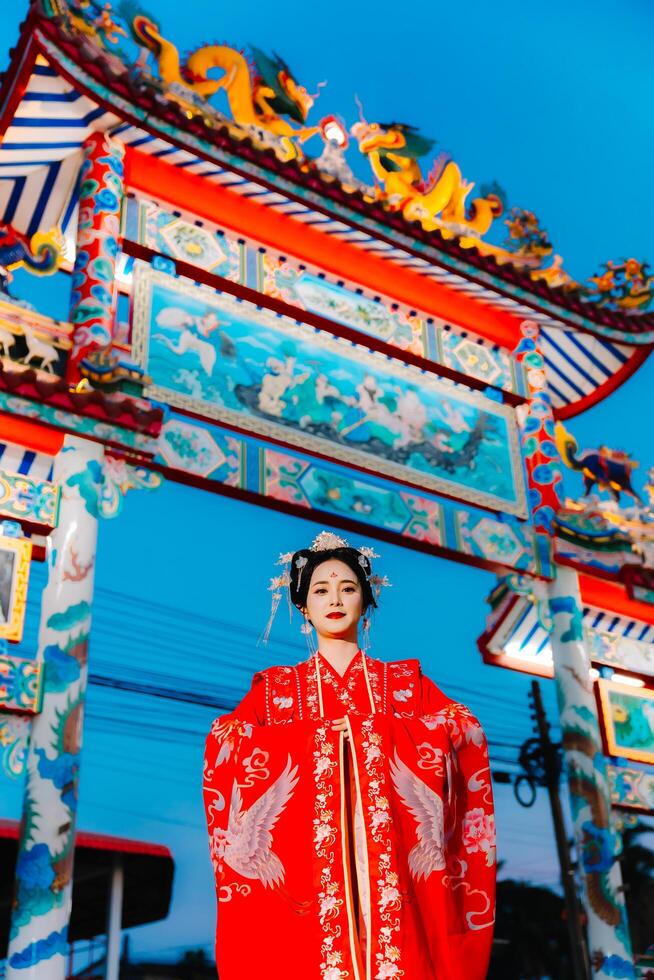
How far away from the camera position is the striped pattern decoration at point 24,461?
20.2 ft

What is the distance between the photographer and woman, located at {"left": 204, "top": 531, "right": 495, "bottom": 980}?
3.20m

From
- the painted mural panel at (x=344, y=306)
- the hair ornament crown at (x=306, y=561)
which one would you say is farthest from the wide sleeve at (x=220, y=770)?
the painted mural panel at (x=344, y=306)

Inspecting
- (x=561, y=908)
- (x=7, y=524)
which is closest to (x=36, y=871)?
(x=7, y=524)

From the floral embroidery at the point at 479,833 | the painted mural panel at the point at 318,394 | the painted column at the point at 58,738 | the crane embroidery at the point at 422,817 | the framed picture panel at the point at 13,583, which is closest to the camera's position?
the crane embroidery at the point at 422,817

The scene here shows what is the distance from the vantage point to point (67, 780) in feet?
17.2

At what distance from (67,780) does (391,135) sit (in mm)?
5704

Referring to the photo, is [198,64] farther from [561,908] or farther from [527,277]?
[561,908]

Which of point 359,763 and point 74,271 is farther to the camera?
point 74,271

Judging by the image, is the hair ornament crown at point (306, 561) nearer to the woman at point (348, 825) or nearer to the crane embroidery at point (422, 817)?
the woman at point (348, 825)

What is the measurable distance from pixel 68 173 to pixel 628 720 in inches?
218

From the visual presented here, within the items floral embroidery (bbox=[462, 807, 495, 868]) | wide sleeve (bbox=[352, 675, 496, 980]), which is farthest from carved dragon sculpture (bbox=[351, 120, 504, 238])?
floral embroidery (bbox=[462, 807, 495, 868])

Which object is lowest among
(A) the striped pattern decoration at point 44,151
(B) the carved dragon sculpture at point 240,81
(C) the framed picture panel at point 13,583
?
(C) the framed picture panel at point 13,583

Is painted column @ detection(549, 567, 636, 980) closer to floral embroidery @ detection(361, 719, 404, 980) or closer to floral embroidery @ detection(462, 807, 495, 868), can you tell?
floral embroidery @ detection(462, 807, 495, 868)

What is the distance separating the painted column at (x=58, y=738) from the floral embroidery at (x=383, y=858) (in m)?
2.28
